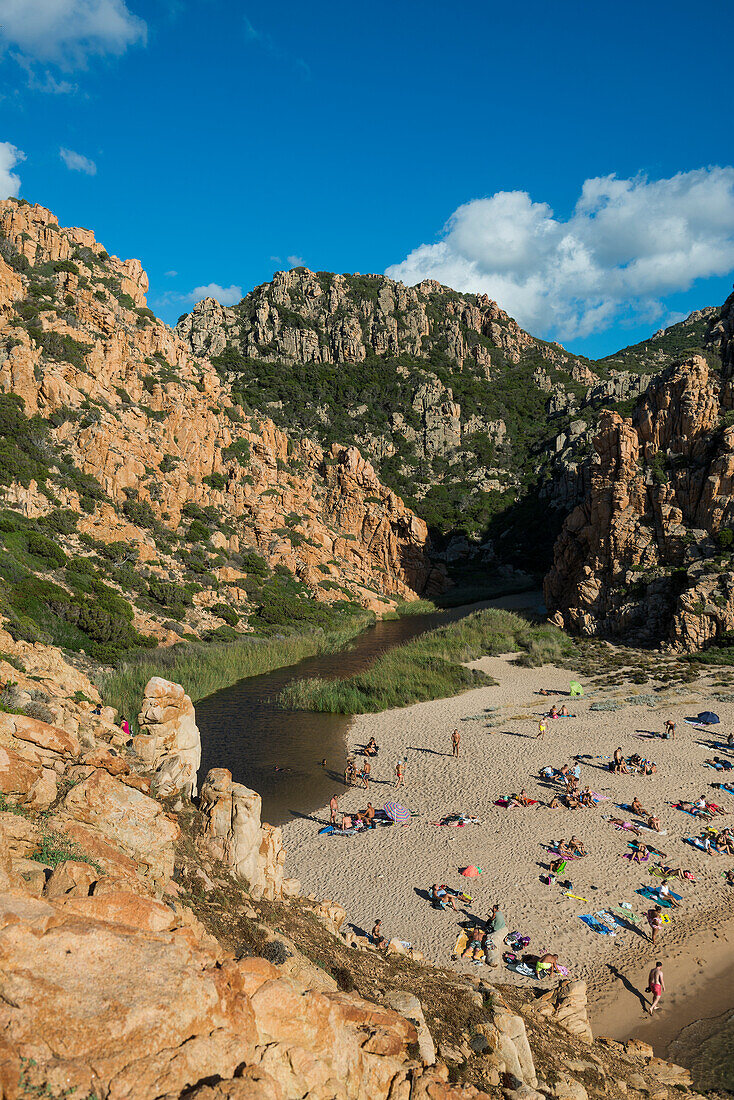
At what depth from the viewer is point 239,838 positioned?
29.9 feet

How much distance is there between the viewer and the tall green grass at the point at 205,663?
81.5 ft

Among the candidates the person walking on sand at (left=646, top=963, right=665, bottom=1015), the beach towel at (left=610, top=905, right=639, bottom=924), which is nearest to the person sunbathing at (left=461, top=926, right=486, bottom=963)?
the person walking on sand at (left=646, top=963, right=665, bottom=1015)

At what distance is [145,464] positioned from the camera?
45156 millimetres

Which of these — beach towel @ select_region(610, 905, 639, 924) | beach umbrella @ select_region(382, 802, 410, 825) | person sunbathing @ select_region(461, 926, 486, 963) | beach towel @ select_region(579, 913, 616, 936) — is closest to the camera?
person sunbathing @ select_region(461, 926, 486, 963)

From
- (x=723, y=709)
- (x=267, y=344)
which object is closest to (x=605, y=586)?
(x=723, y=709)

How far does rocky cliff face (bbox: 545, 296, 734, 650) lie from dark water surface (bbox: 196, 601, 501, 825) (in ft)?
65.8

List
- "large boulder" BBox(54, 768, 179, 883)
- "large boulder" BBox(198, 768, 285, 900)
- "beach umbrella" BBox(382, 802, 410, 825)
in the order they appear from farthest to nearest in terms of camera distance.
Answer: "beach umbrella" BBox(382, 802, 410, 825) → "large boulder" BBox(198, 768, 285, 900) → "large boulder" BBox(54, 768, 179, 883)

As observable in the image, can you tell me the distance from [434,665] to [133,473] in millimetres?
28182

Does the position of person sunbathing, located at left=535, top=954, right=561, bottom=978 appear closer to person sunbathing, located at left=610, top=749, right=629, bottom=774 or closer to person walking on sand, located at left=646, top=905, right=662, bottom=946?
person walking on sand, located at left=646, top=905, right=662, bottom=946

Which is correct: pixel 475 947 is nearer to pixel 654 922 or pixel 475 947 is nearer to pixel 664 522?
pixel 654 922

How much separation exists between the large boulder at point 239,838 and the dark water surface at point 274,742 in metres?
8.38

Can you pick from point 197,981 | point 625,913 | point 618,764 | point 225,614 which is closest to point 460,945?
point 625,913

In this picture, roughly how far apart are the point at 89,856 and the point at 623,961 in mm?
11476

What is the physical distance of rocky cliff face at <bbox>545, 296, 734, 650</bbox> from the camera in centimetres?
3439
